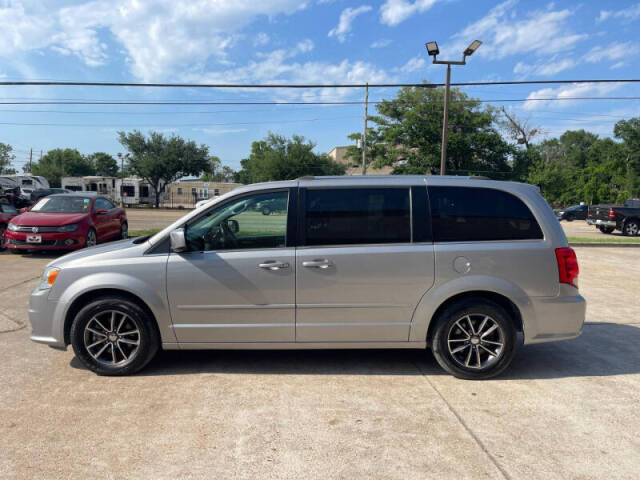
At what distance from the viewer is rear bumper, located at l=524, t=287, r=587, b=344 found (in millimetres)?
4008

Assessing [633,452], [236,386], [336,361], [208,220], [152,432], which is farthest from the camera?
[336,361]

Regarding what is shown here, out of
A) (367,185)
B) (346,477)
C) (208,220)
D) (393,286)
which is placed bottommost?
(346,477)

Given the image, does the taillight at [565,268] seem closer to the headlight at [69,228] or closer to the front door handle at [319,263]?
the front door handle at [319,263]

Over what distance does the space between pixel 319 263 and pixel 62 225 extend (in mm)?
8915

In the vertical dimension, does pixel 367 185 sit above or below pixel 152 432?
above

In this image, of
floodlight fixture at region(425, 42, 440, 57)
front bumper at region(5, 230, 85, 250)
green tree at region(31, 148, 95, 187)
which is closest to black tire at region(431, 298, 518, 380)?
front bumper at region(5, 230, 85, 250)

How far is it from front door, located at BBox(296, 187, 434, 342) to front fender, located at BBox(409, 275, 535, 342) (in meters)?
0.07

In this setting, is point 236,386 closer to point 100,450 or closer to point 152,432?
point 152,432

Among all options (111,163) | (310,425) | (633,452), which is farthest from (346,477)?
(111,163)

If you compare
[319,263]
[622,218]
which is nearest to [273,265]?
[319,263]

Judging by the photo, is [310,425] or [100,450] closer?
[100,450]

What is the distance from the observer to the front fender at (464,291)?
395cm

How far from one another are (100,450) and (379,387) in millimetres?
2175

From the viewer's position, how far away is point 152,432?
307cm
